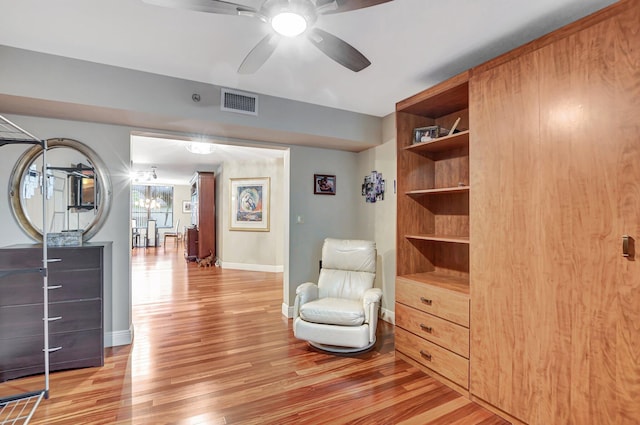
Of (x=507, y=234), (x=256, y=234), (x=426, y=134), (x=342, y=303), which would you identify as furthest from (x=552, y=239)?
(x=256, y=234)

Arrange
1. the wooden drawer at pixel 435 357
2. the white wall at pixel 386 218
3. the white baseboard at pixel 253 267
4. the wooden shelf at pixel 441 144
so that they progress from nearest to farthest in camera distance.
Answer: the wooden drawer at pixel 435 357
the wooden shelf at pixel 441 144
the white wall at pixel 386 218
the white baseboard at pixel 253 267

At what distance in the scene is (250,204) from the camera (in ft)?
23.0

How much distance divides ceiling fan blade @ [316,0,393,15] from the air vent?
1.68 m

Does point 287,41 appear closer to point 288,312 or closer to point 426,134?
point 426,134

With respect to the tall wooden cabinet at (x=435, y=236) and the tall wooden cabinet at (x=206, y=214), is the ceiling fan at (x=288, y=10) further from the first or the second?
the tall wooden cabinet at (x=206, y=214)

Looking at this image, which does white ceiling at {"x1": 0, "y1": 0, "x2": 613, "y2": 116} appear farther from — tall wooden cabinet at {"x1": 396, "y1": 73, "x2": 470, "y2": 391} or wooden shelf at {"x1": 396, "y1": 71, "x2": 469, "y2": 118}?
tall wooden cabinet at {"x1": 396, "y1": 73, "x2": 470, "y2": 391}

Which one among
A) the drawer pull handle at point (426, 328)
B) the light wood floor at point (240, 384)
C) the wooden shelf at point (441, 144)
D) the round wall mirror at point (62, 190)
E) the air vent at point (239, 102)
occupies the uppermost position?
the air vent at point (239, 102)

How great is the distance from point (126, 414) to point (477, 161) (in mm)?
2921

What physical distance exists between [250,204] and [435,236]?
5.00 metres

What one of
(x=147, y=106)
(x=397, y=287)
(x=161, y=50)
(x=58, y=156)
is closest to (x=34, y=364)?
(x=58, y=156)

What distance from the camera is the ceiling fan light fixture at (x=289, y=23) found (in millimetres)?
1482

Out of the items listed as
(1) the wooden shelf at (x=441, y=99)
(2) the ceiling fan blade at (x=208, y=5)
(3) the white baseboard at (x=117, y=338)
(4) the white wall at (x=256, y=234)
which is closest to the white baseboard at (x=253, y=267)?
(4) the white wall at (x=256, y=234)

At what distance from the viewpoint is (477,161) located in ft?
7.16

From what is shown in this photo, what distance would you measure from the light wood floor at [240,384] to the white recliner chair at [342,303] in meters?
0.18
